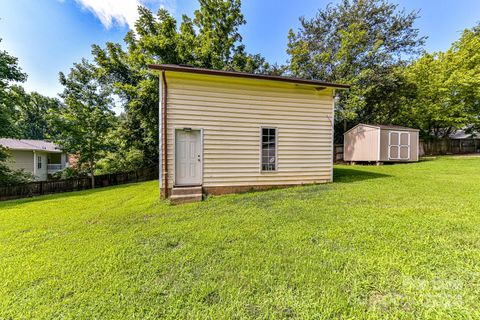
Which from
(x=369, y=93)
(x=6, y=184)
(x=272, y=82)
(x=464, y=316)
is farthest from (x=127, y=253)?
(x=369, y=93)

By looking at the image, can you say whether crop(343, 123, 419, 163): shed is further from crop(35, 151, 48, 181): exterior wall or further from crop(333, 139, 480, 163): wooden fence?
crop(35, 151, 48, 181): exterior wall

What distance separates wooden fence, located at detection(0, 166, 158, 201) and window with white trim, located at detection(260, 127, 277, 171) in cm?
985

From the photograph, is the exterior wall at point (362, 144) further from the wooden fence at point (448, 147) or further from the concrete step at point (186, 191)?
the concrete step at point (186, 191)

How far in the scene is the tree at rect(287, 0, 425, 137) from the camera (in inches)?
608

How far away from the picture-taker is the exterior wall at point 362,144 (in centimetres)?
1185

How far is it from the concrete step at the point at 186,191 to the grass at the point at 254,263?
1.03m

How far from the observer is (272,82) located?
630 centimetres

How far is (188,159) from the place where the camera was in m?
5.98

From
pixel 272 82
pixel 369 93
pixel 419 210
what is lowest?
pixel 419 210

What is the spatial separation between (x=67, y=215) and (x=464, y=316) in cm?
683

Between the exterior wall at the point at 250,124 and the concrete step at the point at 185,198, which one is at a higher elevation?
the exterior wall at the point at 250,124

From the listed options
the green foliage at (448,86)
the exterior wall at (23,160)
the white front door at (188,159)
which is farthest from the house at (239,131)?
the exterior wall at (23,160)

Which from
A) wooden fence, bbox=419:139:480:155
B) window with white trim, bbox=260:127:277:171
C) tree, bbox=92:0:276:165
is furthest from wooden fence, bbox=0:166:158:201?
wooden fence, bbox=419:139:480:155

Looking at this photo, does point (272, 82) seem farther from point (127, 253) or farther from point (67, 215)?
point (67, 215)
